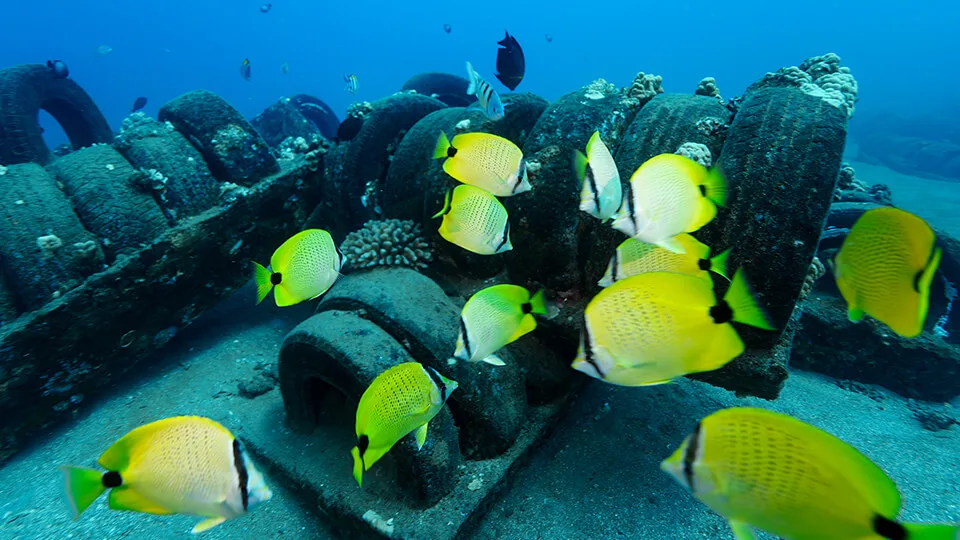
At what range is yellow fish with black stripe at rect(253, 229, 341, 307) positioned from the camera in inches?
106

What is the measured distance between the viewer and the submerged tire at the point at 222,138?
601 cm

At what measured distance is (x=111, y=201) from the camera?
5.04 m

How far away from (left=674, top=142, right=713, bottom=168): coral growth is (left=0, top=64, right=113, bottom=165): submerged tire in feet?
32.4

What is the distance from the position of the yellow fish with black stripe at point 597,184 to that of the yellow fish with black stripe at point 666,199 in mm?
149

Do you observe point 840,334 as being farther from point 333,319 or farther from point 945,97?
point 945,97

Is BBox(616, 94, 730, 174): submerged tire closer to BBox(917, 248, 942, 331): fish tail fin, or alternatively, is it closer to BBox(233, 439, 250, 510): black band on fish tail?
BBox(917, 248, 942, 331): fish tail fin

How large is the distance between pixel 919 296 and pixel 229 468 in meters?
2.68

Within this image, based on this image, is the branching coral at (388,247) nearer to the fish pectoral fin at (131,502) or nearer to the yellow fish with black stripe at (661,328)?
the fish pectoral fin at (131,502)

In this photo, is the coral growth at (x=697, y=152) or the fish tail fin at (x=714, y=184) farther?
the coral growth at (x=697, y=152)

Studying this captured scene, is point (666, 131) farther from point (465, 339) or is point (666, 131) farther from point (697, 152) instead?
point (465, 339)

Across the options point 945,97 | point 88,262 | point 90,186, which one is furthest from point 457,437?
point 945,97

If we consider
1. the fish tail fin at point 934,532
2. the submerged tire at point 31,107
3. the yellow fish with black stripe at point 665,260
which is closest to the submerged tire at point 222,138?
the submerged tire at point 31,107

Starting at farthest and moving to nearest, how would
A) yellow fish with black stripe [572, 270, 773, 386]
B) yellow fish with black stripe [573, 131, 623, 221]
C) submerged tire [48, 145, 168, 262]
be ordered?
submerged tire [48, 145, 168, 262]
yellow fish with black stripe [573, 131, 623, 221]
yellow fish with black stripe [572, 270, 773, 386]

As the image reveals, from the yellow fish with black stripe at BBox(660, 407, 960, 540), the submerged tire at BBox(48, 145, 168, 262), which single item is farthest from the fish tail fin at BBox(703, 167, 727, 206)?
the submerged tire at BBox(48, 145, 168, 262)
